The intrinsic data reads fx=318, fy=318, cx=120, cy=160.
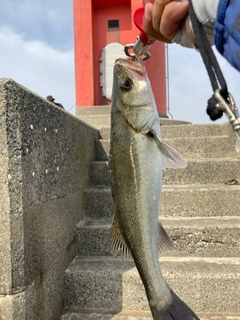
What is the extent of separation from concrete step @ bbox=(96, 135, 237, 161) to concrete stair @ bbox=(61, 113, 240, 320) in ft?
0.50

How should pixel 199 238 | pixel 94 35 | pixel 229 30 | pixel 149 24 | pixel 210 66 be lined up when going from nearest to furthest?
1. pixel 229 30
2. pixel 210 66
3. pixel 149 24
4. pixel 199 238
5. pixel 94 35

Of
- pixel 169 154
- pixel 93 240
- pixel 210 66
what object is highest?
pixel 210 66

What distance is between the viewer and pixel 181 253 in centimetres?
270

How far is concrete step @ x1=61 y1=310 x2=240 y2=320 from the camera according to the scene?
2189 millimetres

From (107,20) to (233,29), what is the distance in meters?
7.00

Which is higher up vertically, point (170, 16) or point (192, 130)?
point (170, 16)

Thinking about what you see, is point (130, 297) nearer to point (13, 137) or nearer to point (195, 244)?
point (195, 244)

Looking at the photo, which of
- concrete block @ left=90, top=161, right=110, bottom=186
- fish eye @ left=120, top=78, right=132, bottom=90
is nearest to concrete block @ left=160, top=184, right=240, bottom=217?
concrete block @ left=90, top=161, right=110, bottom=186

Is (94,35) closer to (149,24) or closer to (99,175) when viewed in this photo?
(99,175)

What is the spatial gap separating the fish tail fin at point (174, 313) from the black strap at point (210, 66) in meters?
0.89

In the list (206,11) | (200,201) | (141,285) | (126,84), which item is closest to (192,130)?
(200,201)

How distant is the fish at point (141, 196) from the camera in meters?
1.43

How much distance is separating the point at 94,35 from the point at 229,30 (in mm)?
6915

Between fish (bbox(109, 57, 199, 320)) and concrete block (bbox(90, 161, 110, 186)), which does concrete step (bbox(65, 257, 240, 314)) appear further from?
concrete block (bbox(90, 161, 110, 186))
